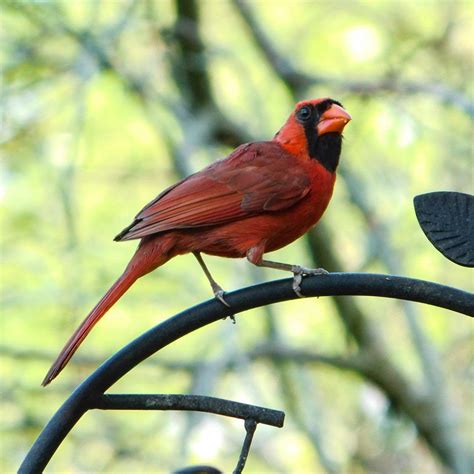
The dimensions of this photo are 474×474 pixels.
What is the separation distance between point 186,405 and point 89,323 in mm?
391

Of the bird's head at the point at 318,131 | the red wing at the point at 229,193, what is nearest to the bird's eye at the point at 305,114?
the bird's head at the point at 318,131

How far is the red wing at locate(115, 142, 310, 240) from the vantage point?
3354 mm

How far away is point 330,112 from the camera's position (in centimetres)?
387

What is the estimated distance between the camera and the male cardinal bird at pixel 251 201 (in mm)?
3311

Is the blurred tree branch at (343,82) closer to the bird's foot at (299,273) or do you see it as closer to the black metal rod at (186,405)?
the bird's foot at (299,273)

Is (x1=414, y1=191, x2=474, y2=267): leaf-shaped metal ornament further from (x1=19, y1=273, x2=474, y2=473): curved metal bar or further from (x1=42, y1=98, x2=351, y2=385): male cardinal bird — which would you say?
(x1=42, y1=98, x2=351, y2=385): male cardinal bird

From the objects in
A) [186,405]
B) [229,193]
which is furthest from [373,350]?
[186,405]

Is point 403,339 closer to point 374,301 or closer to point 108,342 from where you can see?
point 374,301

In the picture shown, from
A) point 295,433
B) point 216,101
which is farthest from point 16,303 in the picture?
point 295,433

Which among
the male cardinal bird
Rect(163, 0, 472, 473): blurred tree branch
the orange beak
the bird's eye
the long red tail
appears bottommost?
the long red tail

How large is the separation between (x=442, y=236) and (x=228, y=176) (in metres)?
1.37

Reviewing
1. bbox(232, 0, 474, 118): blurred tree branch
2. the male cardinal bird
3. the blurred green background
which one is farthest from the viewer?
the blurred green background

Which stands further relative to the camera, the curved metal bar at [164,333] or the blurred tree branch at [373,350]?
the blurred tree branch at [373,350]

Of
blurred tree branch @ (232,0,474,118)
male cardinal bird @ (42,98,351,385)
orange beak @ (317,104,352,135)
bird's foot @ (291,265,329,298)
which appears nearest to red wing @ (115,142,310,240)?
male cardinal bird @ (42,98,351,385)
